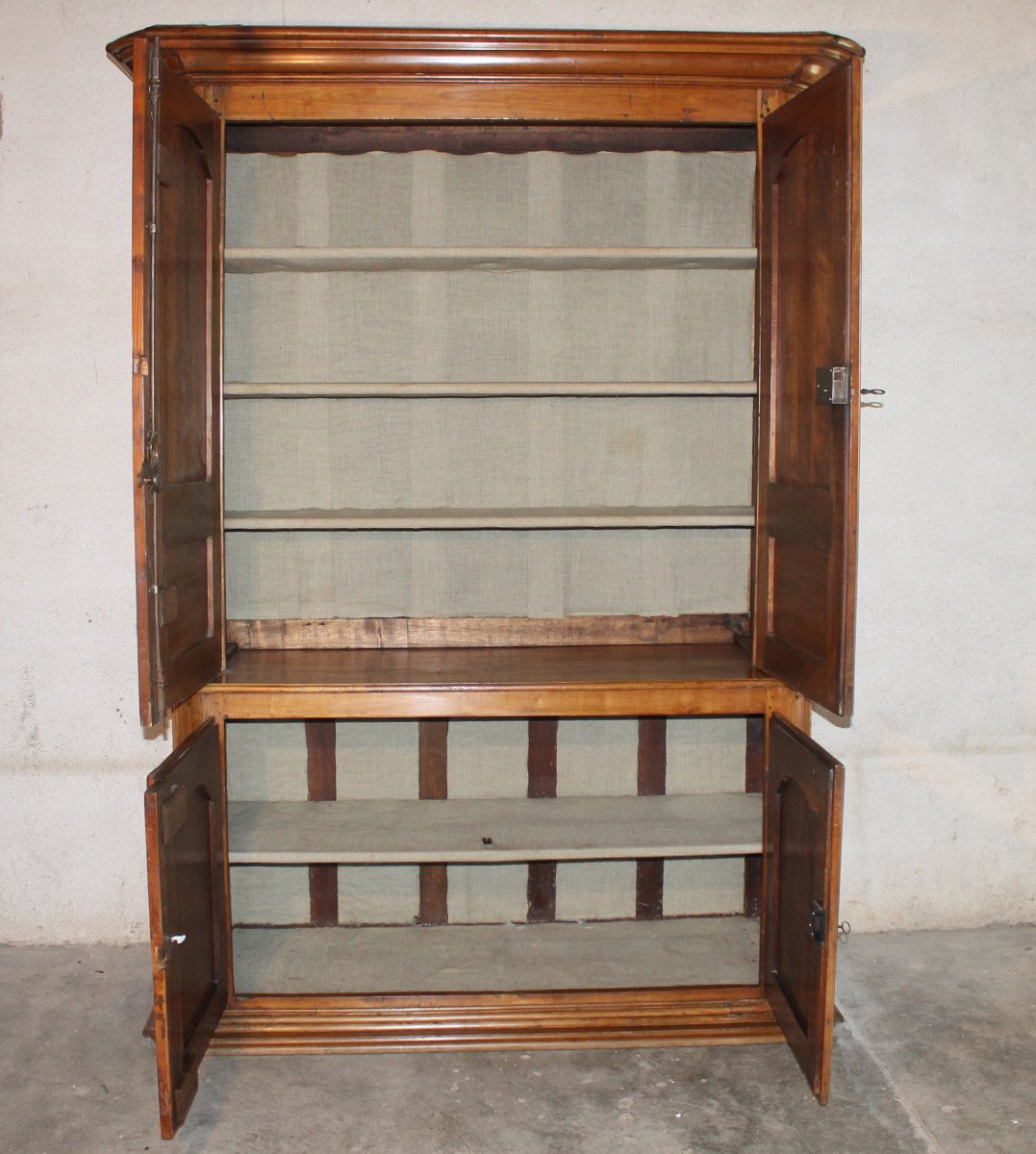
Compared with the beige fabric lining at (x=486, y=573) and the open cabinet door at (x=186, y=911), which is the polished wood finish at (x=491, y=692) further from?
the beige fabric lining at (x=486, y=573)

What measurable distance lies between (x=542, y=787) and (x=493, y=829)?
0.37 m

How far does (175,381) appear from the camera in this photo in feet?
7.75

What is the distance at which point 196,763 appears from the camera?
2.44m

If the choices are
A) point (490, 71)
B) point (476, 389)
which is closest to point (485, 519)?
point (476, 389)

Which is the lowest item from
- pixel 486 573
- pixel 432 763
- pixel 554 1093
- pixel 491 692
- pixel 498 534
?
pixel 554 1093

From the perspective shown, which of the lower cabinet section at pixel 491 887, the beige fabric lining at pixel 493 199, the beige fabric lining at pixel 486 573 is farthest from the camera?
the beige fabric lining at pixel 486 573

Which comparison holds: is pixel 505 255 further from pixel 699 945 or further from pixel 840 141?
pixel 699 945

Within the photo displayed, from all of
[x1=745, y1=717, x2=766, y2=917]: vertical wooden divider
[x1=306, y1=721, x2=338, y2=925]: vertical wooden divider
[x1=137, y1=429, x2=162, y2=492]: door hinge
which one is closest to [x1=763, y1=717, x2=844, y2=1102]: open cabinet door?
[x1=745, y1=717, x2=766, y2=917]: vertical wooden divider

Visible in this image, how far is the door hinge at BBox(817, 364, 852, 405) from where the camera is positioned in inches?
89.7

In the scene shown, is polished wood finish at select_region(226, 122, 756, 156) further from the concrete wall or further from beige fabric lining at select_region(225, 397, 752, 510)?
beige fabric lining at select_region(225, 397, 752, 510)

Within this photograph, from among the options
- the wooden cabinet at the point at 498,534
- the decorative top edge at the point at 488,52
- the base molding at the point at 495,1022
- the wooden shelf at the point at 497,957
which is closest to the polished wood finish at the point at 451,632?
the wooden cabinet at the point at 498,534

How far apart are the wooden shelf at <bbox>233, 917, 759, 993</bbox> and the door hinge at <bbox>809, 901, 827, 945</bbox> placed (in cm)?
53

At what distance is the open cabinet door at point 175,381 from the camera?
213 centimetres

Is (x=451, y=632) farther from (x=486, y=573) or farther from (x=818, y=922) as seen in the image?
(x=818, y=922)
